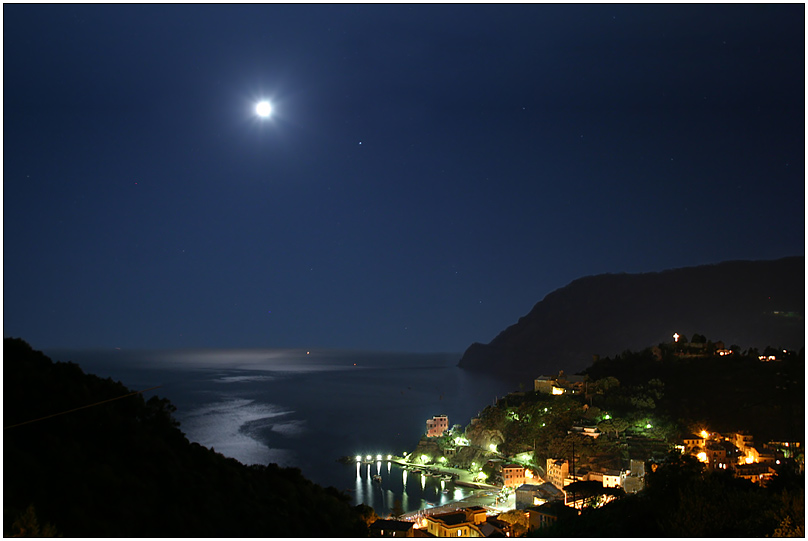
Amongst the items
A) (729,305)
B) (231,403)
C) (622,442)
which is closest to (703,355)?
(622,442)

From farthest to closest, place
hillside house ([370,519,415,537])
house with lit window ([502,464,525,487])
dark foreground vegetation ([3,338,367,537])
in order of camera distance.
A: house with lit window ([502,464,525,487]), hillside house ([370,519,415,537]), dark foreground vegetation ([3,338,367,537])

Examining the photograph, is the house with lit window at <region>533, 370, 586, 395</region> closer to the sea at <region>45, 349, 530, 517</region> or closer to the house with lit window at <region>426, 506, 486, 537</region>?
the sea at <region>45, 349, 530, 517</region>

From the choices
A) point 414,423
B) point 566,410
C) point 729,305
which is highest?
point 729,305

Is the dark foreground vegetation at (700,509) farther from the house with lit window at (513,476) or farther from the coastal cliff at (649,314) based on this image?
the coastal cliff at (649,314)

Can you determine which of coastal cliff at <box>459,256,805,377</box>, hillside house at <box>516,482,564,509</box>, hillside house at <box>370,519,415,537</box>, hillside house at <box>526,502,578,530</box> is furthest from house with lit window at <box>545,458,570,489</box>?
coastal cliff at <box>459,256,805,377</box>

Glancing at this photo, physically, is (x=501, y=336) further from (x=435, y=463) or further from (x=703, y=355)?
(x=435, y=463)
